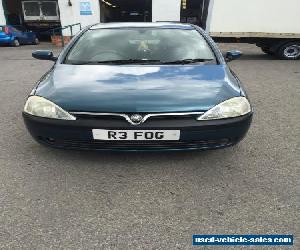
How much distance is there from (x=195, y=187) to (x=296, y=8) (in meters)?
10.1

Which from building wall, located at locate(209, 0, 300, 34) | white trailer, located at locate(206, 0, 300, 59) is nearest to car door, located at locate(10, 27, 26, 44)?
white trailer, located at locate(206, 0, 300, 59)

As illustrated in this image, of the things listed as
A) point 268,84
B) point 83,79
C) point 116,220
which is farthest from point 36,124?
point 268,84

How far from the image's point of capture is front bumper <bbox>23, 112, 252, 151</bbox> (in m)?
2.51

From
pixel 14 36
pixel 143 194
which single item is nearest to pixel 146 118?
pixel 143 194

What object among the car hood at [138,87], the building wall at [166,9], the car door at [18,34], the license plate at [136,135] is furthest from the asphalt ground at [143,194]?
the building wall at [166,9]

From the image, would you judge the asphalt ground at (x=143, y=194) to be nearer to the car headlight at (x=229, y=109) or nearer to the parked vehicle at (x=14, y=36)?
the car headlight at (x=229, y=109)

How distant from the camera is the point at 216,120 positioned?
2.58 metres

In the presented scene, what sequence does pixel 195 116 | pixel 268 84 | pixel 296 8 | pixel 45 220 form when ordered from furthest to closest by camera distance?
pixel 296 8
pixel 268 84
pixel 195 116
pixel 45 220

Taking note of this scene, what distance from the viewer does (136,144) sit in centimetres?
261

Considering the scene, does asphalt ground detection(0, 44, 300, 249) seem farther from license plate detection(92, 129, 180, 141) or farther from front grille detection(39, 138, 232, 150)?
license plate detection(92, 129, 180, 141)

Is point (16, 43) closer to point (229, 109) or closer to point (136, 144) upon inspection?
point (136, 144)

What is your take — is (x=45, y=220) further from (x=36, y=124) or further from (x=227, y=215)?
(x=227, y=215)

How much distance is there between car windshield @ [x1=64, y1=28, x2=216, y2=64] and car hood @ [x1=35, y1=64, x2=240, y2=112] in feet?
0.68

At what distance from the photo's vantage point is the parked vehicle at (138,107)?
2.52 metres
